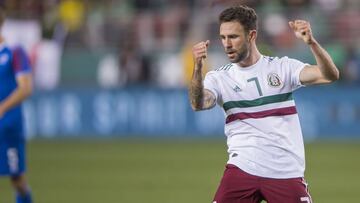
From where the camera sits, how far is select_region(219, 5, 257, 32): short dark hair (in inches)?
325

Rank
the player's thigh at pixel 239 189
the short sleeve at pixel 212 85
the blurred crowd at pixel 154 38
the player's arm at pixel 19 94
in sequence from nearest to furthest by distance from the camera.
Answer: the player's thigh at pixel 239 189, the short sleeve at pixel 212 85, the player's arm at pixel 19 94, the blurred crowd at pixel 154 38

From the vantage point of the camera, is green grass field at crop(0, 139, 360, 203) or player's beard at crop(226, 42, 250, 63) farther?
green grass field at crop(0, 139, 360, 203)

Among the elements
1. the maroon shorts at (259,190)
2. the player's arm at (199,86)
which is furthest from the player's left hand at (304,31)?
the maroon shorts at (259,190)

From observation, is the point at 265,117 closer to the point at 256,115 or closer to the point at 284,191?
the point at 256,115

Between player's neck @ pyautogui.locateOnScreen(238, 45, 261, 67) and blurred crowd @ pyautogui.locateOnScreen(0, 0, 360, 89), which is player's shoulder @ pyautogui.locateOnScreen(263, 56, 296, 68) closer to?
player's neck @ pyautogui.locateOnScreen(238, 45, 261, 67)

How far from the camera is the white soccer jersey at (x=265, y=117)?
8305mm

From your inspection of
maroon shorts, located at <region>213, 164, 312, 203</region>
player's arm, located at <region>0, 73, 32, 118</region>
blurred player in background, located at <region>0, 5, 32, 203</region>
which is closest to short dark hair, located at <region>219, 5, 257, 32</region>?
maroon shorts, located at <region>213, 164, 312, 203</region>

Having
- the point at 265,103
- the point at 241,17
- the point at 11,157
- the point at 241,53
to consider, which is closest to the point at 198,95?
the point at 241,53

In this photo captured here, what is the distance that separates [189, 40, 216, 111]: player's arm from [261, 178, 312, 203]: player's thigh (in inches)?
31.3

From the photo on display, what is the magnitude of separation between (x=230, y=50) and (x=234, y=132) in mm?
746

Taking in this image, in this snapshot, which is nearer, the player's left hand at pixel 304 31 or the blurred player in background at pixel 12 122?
the player's left hand at pixel 304 31

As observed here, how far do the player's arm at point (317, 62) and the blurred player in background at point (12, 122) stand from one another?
4.09m

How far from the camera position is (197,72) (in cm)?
804

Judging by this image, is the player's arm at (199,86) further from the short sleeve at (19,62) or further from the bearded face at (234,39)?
the short sleeve at (19,62)
